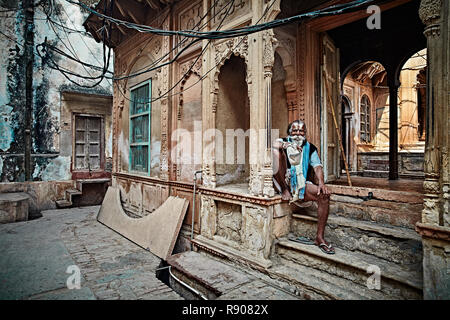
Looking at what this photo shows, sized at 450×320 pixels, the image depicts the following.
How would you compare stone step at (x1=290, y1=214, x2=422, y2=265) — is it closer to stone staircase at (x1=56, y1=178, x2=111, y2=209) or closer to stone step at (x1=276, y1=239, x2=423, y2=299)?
stone step at (x1=276, y1=239, x2=423, y2=299)

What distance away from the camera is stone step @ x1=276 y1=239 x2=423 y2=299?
8.52 ft

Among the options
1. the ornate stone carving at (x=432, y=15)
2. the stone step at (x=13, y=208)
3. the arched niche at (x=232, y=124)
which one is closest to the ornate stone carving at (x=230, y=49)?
the arched niche at (x=232, y=124)

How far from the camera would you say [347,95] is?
11.7 m

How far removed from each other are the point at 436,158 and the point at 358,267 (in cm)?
140

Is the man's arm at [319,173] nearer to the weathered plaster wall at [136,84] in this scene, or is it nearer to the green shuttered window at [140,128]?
the weathered plaster wall at [136,84]

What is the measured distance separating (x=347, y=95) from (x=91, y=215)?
37.4 ft

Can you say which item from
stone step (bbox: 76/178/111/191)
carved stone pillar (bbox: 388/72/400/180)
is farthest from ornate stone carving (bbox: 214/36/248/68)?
stone step (bbox: 76/178/111/191)

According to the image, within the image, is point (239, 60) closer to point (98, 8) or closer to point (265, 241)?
point (265, 241)

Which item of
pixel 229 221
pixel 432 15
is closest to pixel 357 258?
pixel 229 221

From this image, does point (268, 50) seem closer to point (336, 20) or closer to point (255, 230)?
point (336, 20)

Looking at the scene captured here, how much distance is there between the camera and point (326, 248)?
10.8 ft

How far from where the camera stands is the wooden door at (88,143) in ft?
31.8

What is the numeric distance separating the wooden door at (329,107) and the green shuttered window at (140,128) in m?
4.09
